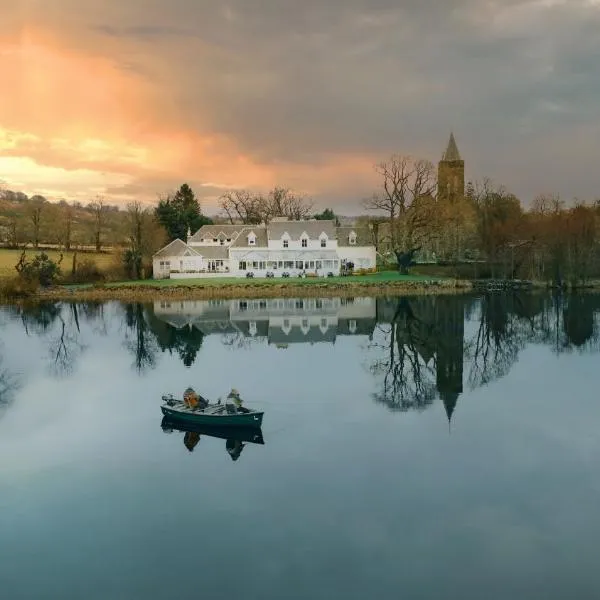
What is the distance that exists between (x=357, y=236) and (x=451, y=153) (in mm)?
42595

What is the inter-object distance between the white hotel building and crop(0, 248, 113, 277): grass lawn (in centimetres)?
777

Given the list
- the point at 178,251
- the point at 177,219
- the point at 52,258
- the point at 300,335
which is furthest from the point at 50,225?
the point at 300,335

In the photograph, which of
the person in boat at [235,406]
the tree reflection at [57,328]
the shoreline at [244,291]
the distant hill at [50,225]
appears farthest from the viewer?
the distant hill at [50,225]

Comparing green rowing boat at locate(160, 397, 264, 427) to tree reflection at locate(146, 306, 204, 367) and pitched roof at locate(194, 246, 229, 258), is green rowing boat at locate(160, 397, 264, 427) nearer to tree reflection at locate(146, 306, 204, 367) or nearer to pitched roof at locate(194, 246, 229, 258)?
tree reflection at locate(146, 306, 204, 367)

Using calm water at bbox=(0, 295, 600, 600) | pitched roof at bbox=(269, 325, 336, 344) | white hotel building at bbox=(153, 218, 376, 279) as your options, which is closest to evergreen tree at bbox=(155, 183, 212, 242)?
white hotel building at bbox=(153, 218, 376, 279)

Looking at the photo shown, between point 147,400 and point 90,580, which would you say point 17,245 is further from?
point 90,580

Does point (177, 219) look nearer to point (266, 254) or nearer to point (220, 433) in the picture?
point (266, 254)

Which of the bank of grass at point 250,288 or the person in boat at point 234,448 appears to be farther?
the bank of grass at point 250,288

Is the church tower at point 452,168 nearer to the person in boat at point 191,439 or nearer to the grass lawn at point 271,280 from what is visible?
the grass lawn at point 271,280

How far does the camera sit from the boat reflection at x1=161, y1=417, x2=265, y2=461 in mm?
17767

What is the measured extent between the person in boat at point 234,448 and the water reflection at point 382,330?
543 centimetres

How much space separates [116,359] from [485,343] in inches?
683

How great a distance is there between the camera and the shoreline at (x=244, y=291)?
190 ft

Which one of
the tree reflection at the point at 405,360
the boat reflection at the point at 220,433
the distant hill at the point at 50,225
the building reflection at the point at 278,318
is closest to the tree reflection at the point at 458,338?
the tree reflection at the point at 405,360
